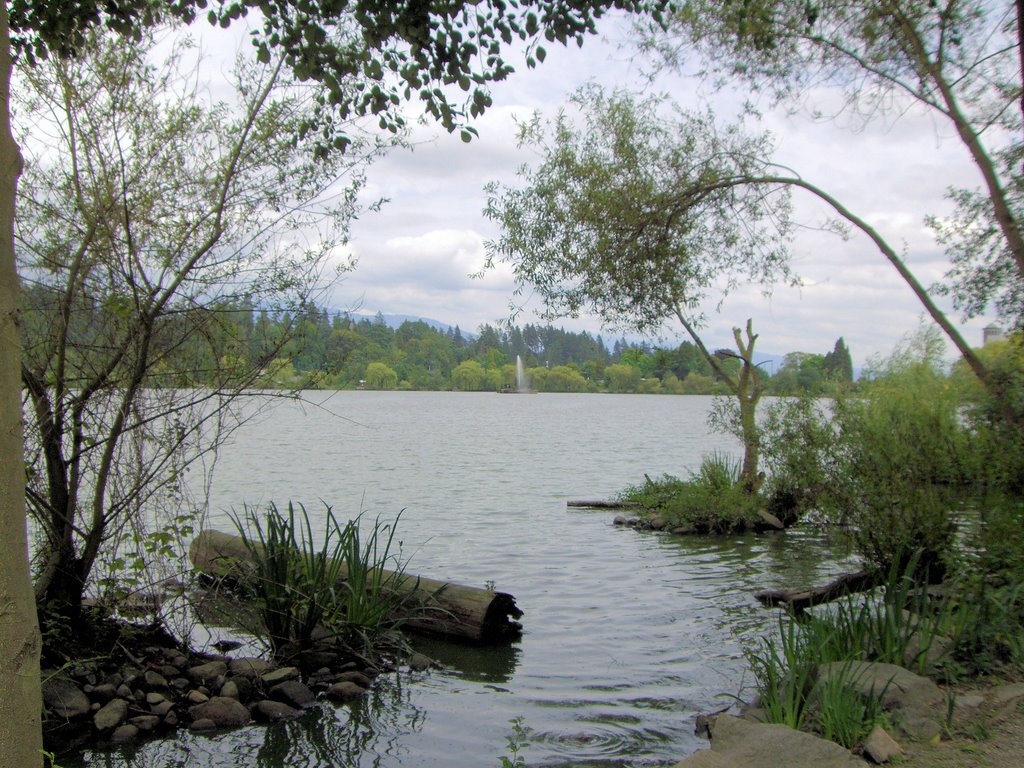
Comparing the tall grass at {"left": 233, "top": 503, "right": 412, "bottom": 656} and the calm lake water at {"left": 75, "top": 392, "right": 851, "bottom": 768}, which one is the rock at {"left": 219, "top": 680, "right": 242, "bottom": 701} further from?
the tall grass at {"left": 233, "top": 503, "right": 412, "bottom": 656}

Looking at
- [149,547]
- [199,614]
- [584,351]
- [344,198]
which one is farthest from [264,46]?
[584,351]

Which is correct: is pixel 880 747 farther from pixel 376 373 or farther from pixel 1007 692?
pixel 376 373

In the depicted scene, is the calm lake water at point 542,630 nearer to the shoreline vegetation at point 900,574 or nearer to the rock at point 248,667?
the rock at point 248,667

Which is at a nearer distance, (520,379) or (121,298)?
(121,298)

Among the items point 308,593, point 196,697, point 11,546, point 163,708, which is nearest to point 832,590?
point 308,593

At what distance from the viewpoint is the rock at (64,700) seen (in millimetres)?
7031

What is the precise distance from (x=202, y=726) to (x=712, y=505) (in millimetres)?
13524

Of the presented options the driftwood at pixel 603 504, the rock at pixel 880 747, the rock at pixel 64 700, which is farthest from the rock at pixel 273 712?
the driftwood at pixel 603 504

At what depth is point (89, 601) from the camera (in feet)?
28.0

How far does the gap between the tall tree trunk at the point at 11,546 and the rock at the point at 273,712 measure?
15.6ft

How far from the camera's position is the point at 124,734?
7008 millimetres

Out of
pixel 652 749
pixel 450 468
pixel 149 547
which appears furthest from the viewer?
pixel 450 468

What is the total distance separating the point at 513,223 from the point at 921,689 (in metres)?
9.88

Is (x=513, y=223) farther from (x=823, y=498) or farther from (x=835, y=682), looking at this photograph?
(x=835, y=682)
